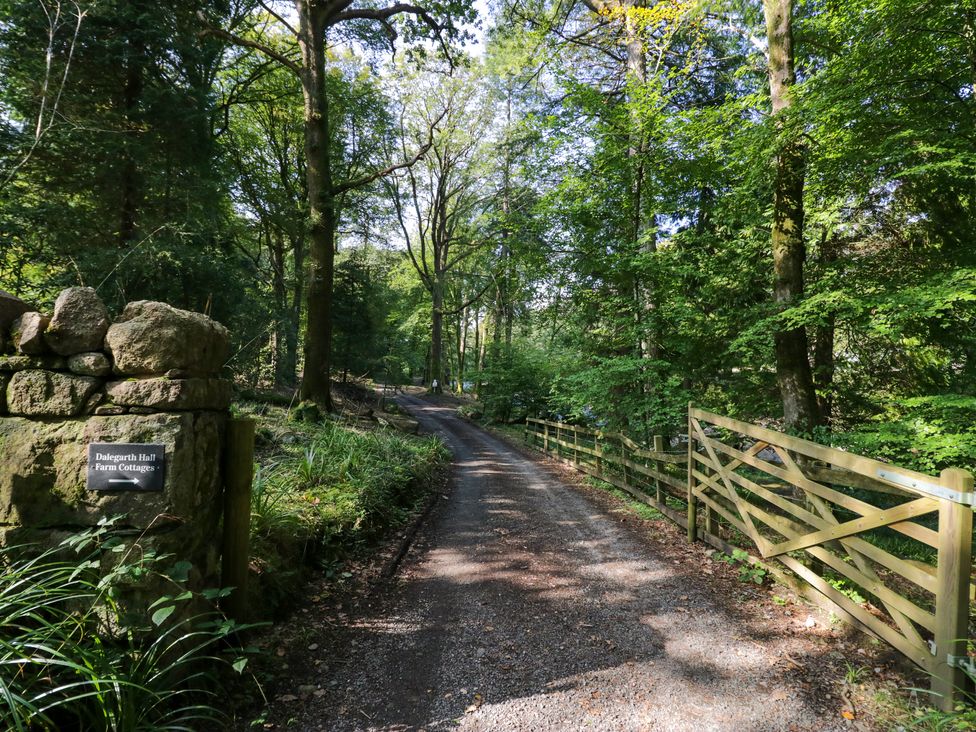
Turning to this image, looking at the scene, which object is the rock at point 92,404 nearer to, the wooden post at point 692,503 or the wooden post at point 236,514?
the wooden post at point 236,514

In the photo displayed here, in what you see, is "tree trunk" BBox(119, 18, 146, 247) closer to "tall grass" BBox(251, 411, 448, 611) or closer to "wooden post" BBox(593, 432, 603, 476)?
"tall grass" BBox(251, 411, 448, 611)

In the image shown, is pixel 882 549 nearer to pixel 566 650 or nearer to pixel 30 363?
pixel 566 650

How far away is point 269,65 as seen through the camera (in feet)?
45.6

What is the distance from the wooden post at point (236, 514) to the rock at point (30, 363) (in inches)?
36.2

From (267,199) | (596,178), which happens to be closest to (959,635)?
(596,178)

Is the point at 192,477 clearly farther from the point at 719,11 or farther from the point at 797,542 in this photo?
the point at 719,11

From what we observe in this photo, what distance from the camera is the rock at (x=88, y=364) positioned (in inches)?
93.2

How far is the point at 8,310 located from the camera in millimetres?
2455

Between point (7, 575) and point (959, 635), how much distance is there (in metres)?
4.77

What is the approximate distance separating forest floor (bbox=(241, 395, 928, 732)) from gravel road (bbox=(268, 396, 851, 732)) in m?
0.01

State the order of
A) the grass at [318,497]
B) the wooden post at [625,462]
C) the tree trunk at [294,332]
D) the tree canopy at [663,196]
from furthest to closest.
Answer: the tree trunk at [294,332], the wooden post at [625,462], the tree canopy at [663,196], the grass at [318,497]

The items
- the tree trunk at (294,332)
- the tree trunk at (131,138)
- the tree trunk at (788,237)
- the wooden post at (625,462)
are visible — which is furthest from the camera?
the tree trunk at (294,332)

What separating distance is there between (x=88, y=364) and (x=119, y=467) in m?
0.61

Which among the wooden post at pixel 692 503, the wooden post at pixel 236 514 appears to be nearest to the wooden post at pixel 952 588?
the wooden post at pixel 692 503
